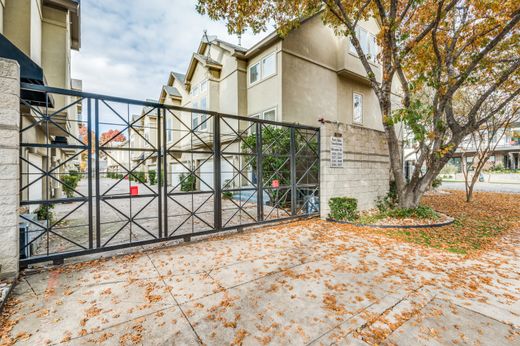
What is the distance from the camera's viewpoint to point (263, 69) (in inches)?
466

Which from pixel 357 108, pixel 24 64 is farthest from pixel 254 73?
pixel 24 64

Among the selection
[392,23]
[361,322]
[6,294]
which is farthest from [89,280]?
[392,23]

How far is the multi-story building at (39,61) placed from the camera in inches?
172

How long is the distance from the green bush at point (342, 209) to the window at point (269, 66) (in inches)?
279

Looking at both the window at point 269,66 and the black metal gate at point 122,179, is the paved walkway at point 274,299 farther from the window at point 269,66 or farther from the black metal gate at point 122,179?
the window at point 269,66

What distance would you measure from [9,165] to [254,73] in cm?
1104

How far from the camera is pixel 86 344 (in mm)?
2316

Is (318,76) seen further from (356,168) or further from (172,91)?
(172,91)

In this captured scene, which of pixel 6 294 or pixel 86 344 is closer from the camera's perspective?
pixel 86 344

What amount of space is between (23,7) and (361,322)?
10.6m

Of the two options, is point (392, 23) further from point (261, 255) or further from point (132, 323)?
point (132, 323)

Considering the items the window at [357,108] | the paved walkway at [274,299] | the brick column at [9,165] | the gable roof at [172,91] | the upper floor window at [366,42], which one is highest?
the upper floor window at [366,42]

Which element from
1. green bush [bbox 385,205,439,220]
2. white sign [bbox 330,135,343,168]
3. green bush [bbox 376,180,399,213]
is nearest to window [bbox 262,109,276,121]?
white sign [bbox 330,135,343,168]

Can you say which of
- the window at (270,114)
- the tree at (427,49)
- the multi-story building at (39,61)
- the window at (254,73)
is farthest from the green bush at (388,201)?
the multi-story building at (39,61)
